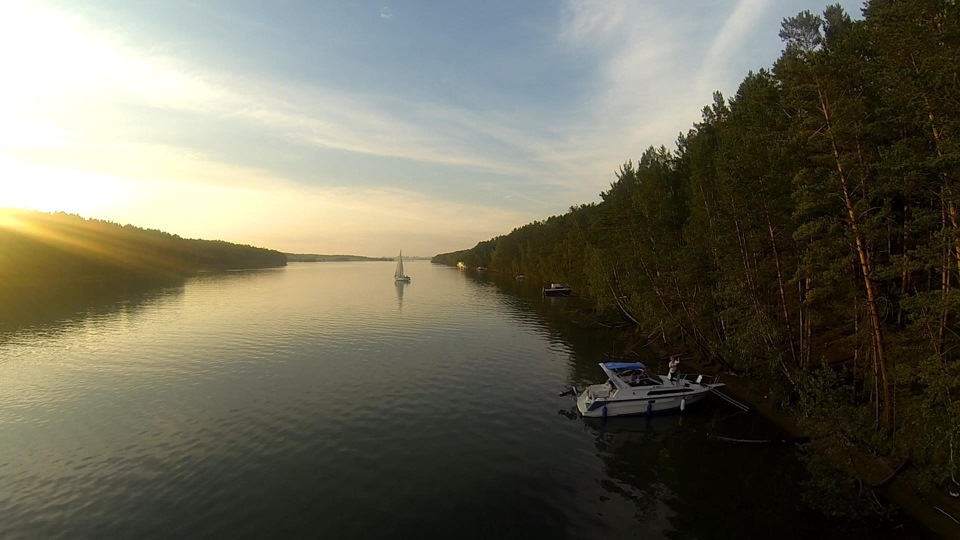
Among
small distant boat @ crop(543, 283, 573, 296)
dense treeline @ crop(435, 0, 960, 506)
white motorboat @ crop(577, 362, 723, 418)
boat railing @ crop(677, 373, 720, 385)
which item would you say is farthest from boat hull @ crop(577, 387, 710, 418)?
small distant boat @ crop(543, 283, 573, 296)

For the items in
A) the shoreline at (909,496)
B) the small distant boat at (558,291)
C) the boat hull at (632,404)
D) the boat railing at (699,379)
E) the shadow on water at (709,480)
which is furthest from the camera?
the small distant boat at (558,291)

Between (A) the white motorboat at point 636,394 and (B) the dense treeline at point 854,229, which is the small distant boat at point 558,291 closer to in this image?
(B) the dense treeline at point 854,229

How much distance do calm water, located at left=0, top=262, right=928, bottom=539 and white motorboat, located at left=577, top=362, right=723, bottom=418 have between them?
1.08 meters

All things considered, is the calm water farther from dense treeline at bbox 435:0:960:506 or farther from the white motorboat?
dense treeline at bbox 435:0:960:506

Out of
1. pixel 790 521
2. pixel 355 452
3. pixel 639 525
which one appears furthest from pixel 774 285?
pixel 355 452

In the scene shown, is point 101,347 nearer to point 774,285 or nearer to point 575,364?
point 575,364

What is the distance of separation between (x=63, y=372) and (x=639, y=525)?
184ft

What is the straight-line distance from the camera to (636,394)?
3534 centimetres

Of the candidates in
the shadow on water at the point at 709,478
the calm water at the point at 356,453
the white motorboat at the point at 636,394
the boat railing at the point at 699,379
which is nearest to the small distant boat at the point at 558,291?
the calm water at the point at 356,453

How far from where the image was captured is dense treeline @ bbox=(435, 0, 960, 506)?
18.2 m

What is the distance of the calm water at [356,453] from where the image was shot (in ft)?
69.6

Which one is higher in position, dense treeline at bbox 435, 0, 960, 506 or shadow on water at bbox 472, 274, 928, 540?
dense treeline at bbox 435, 0, 960, 506

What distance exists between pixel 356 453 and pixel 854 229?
3018cm

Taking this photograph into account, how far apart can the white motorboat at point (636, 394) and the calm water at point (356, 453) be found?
1.08 m
